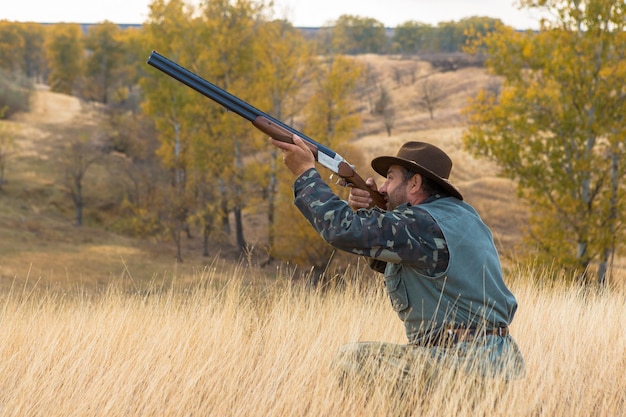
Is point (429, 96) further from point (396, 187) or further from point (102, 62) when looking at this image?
point (396, 187)

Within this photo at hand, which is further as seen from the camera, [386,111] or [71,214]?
[386,111]

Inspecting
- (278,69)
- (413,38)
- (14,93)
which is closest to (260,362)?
(278,69)

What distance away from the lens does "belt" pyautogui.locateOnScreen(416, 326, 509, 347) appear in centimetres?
318

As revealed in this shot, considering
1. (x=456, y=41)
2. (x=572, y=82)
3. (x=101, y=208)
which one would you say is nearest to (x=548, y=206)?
(x=572, y=82)

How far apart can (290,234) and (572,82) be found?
13.2 metres

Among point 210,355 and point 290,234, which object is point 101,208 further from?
point 210,355

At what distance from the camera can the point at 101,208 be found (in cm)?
4397

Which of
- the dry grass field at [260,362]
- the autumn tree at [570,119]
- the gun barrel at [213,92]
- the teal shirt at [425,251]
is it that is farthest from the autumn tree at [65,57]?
the teal shirt at [425,251]

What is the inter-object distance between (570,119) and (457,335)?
15167 mm

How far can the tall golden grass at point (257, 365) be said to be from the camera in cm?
314


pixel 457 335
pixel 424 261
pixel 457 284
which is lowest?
pixel 457 335

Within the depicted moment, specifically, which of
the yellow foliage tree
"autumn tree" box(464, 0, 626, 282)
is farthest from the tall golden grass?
the yellow foliage tree

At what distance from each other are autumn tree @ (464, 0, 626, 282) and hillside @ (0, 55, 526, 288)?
2090 millimetres

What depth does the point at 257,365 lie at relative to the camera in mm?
3729
